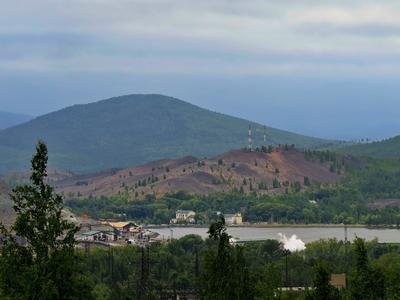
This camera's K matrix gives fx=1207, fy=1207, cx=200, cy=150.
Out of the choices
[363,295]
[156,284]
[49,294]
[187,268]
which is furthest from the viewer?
[187,268]

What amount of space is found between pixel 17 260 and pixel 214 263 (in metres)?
10.8

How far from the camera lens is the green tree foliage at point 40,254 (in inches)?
1366

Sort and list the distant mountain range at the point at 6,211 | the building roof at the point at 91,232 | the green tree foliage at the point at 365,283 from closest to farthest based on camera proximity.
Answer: the green tree foliage at the point at 365,283 < the distant mountain range at the point at 6,211 < the building roof at the point at 91,232

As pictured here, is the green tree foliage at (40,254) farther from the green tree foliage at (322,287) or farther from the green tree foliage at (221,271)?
the green tree foliage at (322,287)

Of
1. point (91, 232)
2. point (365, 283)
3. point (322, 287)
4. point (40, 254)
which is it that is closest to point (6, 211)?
point (91, 232)

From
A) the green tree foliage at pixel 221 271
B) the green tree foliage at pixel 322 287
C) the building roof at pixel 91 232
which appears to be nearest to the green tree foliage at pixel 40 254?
the green tree foliage at pixel 221 271

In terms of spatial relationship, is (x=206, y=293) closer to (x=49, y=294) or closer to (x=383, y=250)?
(x=49, y=294)

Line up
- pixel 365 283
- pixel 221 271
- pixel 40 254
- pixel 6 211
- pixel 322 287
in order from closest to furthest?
pixel 40 254 → pixel 322 287 → pixel 221 271 → pixel 365 283 → pixel 6 211

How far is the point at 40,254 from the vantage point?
35344 mm

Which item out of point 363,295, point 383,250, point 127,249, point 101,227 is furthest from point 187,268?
point 101,227

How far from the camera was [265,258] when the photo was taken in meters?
117

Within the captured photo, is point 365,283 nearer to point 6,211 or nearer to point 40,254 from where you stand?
point 40,254

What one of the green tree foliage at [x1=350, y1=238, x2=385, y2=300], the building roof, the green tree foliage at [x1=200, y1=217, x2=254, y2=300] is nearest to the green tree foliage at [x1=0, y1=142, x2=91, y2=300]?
the green tree foliage at [x1=200, y1=217, x2=254, y2=300]

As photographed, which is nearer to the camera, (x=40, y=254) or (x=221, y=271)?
(x=40, y=254)
